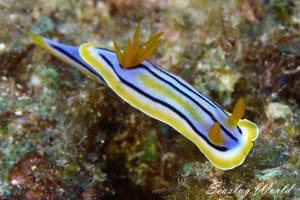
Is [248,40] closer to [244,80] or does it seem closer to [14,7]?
[244,80]

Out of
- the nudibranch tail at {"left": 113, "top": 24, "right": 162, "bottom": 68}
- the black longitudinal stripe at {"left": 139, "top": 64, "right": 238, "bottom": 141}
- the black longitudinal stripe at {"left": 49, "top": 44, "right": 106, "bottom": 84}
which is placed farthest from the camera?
the black longitudinal stripe at {"left": 49, "top": 44, "right": 106, "bottom": 84}

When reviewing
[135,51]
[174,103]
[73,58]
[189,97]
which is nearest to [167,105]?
[174,103]

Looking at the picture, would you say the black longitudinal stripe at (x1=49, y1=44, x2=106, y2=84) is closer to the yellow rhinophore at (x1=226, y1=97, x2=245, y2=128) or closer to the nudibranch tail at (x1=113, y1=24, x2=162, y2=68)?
the nudibranch tail at (x1=113, y1=24, x2=162, y2=68)

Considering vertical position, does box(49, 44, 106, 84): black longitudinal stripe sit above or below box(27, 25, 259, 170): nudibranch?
above

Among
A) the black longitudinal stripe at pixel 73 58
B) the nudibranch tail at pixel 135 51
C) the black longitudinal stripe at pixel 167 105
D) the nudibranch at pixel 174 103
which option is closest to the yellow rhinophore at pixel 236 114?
the nudibranch at pixel 174 103

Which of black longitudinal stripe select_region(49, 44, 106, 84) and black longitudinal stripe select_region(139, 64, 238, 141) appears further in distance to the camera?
black longitudinal stripe select_region(49, 44, 106, 84)

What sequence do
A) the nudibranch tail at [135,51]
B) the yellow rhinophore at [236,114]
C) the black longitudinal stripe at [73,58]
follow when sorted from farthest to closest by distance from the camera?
the black longitudinal stripe at [73,58] < the nudibranch tail at [135,51] < the yellow rhinophore at [236,114]

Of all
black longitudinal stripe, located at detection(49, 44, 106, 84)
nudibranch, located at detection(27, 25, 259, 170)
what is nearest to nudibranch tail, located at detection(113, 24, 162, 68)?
nudibranch, located at detection(27, 25, 259, 170)

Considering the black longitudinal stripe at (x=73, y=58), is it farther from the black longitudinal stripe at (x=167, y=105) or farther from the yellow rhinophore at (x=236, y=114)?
the yellow rhinophore at (x=236, y=114)
